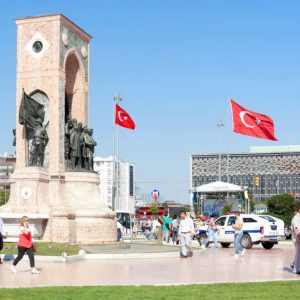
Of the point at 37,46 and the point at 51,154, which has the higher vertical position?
the point at 37,46

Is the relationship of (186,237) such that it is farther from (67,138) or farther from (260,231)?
(67,138)

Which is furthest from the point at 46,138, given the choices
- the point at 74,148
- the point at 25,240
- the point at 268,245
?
the point at 25,240

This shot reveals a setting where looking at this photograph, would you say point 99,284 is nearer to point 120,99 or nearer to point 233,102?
point 233,102

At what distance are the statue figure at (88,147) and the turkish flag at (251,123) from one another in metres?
7.00

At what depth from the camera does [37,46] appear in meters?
27.5

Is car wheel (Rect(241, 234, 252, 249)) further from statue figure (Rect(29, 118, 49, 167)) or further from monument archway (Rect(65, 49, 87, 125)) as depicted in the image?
statue figure (Rect(29, 118, 49, 167))

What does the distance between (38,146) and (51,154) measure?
2.08ft

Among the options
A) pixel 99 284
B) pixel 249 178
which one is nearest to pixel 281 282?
pixel 99 284

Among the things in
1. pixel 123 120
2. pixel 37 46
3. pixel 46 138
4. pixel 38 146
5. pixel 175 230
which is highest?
pixel 37 46

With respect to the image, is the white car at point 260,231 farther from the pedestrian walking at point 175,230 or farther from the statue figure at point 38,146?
the statue figure at point 38,146

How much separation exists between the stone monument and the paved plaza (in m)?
5.94

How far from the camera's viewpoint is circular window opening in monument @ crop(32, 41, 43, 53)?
90.0 ft

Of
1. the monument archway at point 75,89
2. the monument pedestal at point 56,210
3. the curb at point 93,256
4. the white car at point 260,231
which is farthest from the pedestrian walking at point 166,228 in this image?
the curb at point 93,256

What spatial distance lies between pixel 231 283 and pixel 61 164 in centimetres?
1502
